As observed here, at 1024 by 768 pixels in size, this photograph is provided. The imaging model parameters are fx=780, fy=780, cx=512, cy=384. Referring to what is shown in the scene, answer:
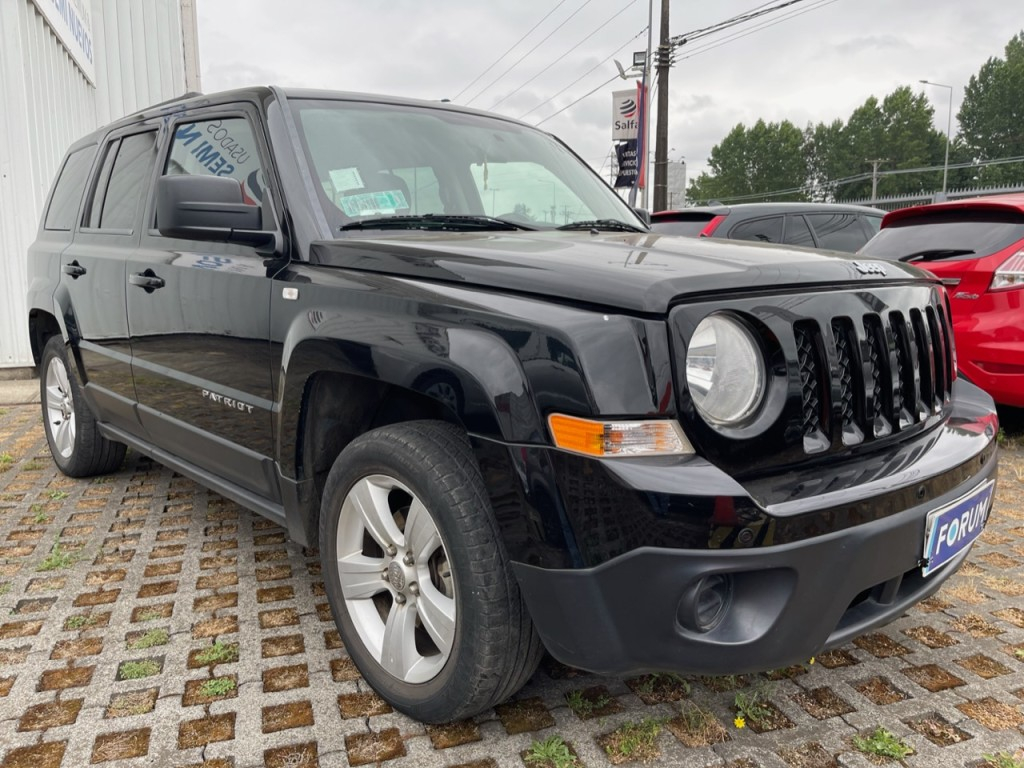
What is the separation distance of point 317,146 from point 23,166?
611 cm

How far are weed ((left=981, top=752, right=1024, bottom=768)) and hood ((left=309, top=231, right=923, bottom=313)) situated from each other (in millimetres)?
1246

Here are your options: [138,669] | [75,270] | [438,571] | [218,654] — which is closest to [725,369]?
[438,571]

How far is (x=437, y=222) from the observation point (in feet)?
8.65

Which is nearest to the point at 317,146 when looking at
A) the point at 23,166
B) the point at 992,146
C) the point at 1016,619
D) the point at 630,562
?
the point at 630,562

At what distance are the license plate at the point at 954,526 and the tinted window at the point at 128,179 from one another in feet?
10.5

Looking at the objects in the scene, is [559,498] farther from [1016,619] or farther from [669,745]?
[1016,619]

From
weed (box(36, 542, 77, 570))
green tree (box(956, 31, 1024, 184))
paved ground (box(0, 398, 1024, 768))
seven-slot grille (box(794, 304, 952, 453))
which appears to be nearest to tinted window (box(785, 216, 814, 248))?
paved ground (box(0, 398, 1024, 768))

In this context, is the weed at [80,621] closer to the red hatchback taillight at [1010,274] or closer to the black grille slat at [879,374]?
the black grille slat at [879,374]

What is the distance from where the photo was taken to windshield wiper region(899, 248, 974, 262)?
4660 mm

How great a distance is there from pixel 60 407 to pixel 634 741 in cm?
383

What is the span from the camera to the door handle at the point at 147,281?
305 cm

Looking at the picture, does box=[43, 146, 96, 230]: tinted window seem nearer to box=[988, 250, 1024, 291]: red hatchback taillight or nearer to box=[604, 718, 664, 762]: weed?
Result: box=[604, 718, 664, 762]: weed

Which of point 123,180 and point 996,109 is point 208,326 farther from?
point 996,109

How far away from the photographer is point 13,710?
2195 mm
